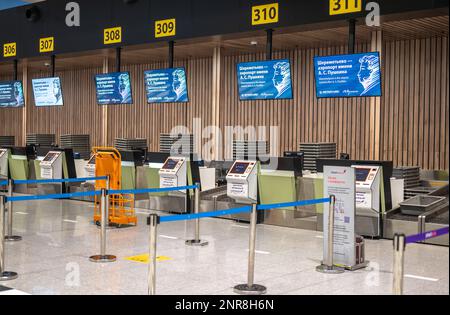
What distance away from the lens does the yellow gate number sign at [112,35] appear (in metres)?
12.6

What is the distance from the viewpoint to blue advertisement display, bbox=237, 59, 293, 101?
34.3 ft

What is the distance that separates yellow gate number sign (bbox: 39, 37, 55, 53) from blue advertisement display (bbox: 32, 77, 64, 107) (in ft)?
2.39

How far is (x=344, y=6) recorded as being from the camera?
9297 millimetres

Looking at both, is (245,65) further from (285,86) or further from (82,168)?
(82,168)

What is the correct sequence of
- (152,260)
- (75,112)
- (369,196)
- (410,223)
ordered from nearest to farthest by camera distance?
(152,260), (410,223), (369,196), (75,112)

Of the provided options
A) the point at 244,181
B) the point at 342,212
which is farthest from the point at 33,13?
the point at 342,212

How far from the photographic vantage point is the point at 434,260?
7.12 meters

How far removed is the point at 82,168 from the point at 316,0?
6658 mm

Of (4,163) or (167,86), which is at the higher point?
(167,86)

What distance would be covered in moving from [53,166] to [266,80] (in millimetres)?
5404

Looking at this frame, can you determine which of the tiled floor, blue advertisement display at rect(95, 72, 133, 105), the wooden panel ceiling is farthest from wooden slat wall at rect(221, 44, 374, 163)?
the tiled floor

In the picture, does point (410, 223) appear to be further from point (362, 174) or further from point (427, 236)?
point (427, 236)

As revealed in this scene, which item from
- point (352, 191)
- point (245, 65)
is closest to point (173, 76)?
point (245, 65)

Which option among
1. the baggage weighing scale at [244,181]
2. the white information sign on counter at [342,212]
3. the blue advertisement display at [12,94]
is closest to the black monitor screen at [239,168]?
the baggage weighing scale at [244,181]
